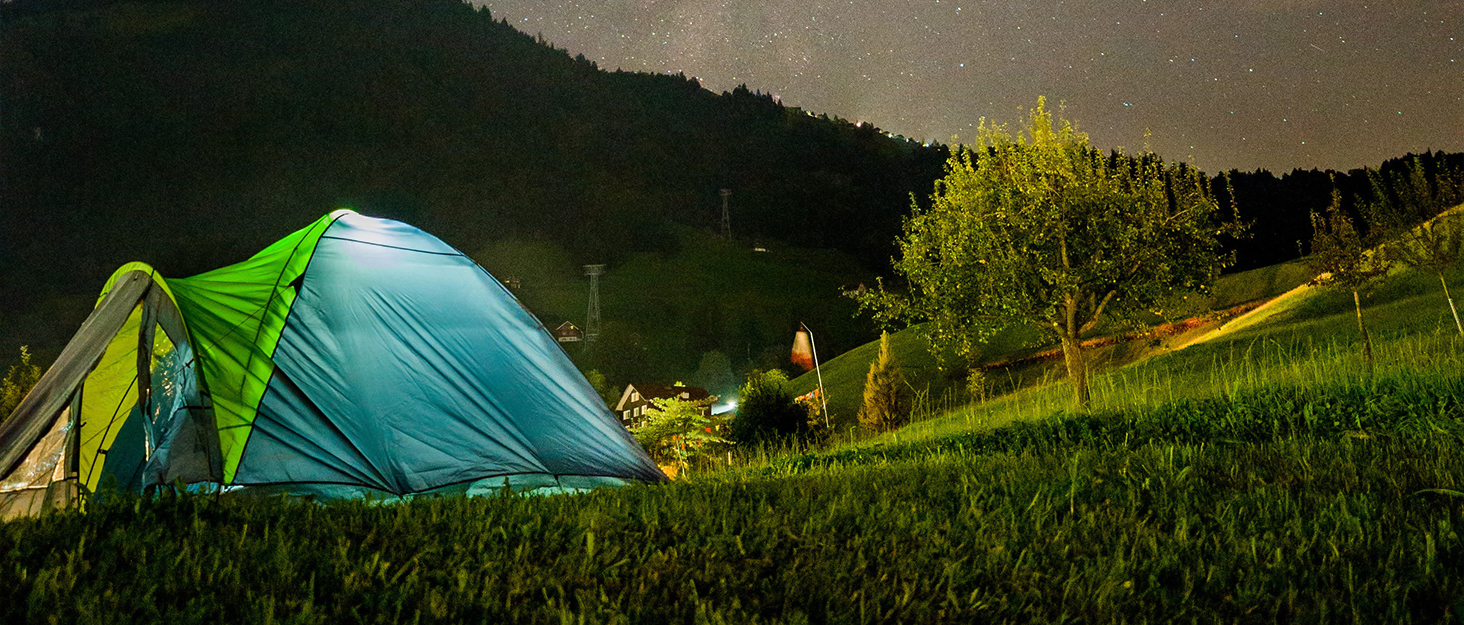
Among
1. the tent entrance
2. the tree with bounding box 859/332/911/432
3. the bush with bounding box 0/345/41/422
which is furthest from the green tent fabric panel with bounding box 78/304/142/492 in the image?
the bush with bounding box 0/345/41/422

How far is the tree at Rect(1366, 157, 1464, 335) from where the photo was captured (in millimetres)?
18531

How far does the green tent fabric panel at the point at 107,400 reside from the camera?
741 centimetres

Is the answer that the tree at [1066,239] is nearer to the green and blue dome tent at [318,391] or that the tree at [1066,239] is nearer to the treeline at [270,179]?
the green and blue dome tent at [318,391]

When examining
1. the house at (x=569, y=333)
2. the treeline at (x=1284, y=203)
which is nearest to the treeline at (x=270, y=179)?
the house at (x=569, y=333)

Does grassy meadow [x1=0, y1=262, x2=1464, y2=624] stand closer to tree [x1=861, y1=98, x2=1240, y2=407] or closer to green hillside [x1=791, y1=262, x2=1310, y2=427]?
tree [x1=861, y1=98, x2=1240, y2=407]

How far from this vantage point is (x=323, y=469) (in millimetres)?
6285

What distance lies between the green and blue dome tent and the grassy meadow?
70.9 inches

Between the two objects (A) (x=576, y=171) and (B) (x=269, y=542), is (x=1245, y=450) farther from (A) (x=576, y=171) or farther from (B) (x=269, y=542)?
(A) (x=576, y=171)

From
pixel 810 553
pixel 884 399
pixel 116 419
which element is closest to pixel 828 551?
pixel 810 553

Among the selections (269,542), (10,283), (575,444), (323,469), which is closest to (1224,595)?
(269,542)

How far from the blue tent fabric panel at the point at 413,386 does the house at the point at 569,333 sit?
90.8 m

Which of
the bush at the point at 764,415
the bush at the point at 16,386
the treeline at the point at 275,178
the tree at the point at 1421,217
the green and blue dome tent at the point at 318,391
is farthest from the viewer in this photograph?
the treeline at the point at 275,178

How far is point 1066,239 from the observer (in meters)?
17.5

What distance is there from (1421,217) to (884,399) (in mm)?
15202
